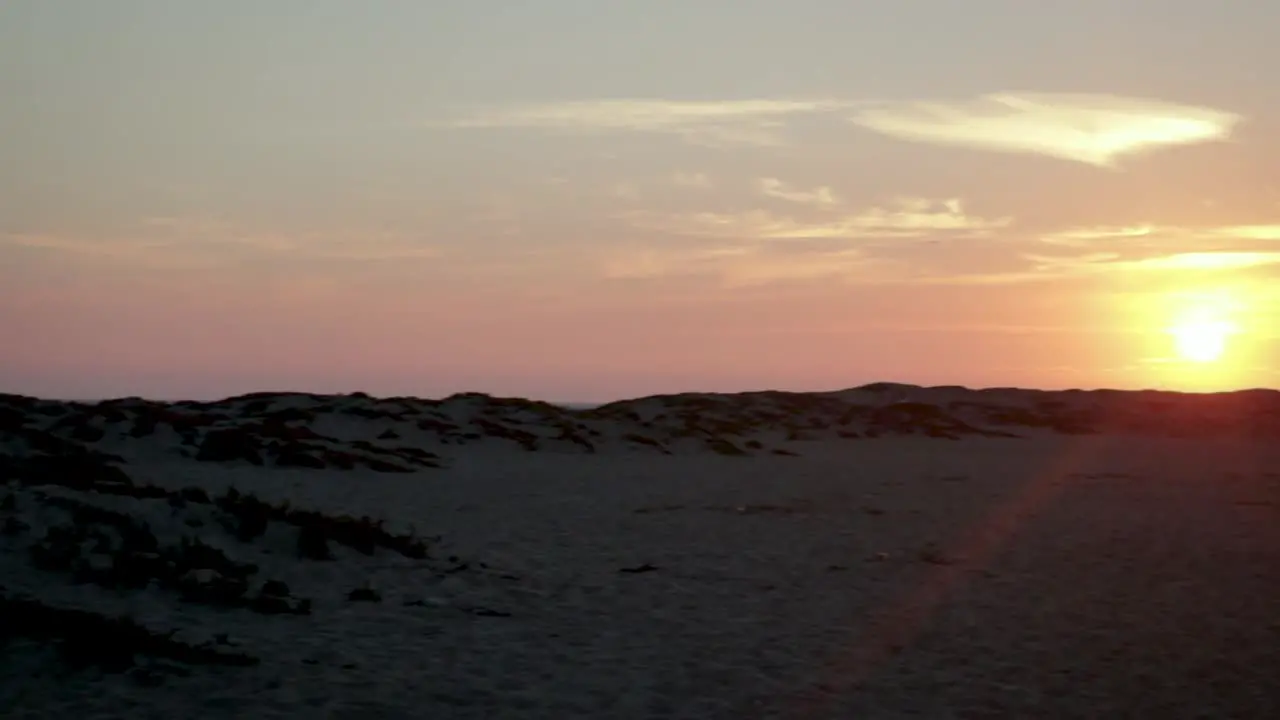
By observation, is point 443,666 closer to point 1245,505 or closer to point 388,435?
point 1245,505

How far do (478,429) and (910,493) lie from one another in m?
11.5

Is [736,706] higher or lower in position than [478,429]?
lower

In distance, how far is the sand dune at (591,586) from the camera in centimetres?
842

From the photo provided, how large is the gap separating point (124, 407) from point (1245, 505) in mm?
21070

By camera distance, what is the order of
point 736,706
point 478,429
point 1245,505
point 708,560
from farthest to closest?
point 478,429 → point 1245,505 → point 708,560 → point 736,706

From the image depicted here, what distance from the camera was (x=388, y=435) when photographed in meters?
27.0

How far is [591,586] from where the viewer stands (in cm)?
1236

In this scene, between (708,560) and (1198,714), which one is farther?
(708,560)

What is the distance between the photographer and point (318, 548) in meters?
12.2

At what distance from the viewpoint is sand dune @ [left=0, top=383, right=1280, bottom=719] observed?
8422mm

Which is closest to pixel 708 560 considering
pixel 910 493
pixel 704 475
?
pixel 910 493

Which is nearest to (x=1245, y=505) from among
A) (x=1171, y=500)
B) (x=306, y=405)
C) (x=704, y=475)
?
(x=1171, y=500)

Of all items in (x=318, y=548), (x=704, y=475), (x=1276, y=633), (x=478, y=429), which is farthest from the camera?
(x=478, y=429)

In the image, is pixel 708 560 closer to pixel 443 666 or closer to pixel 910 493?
pixel 443 666
